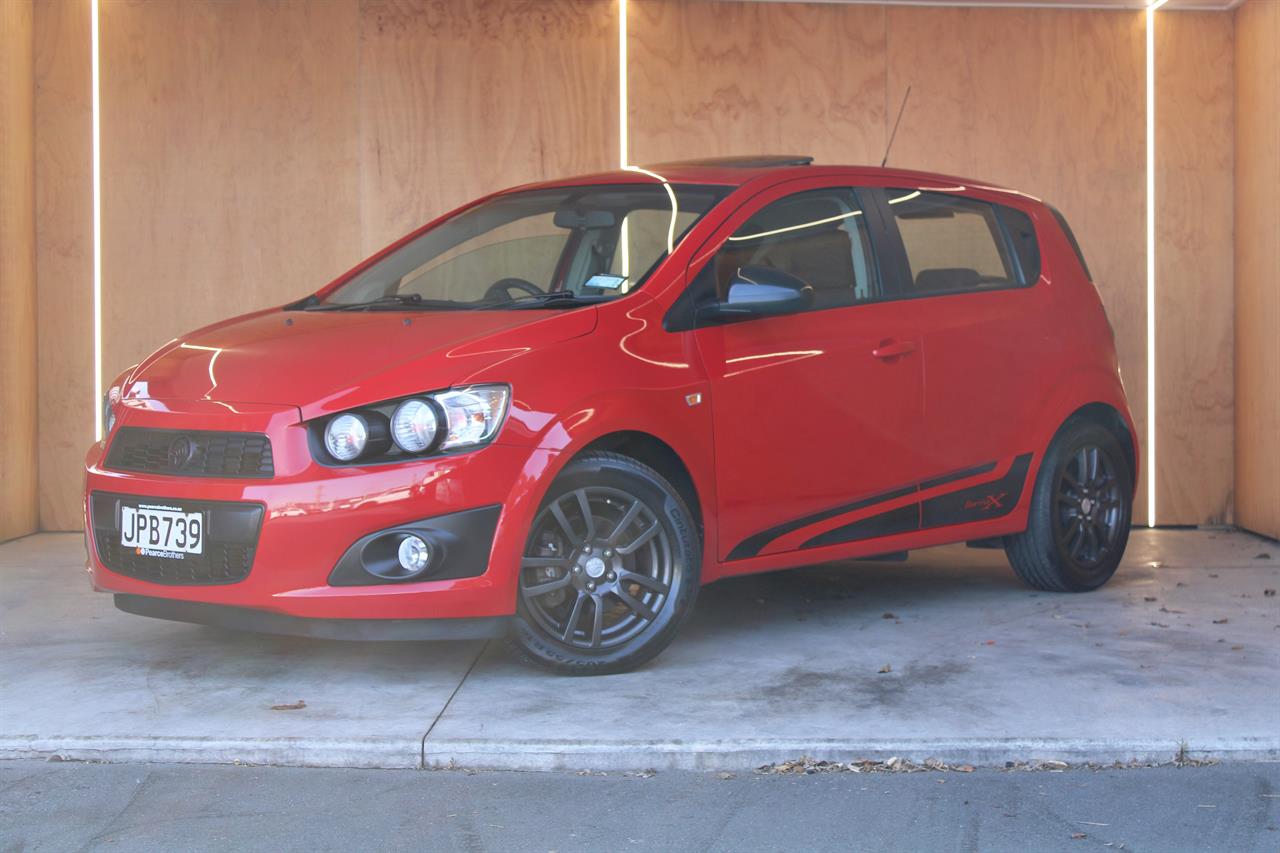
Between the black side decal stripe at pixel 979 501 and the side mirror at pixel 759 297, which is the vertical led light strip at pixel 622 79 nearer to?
the black side decal stripe at pixel 979 501

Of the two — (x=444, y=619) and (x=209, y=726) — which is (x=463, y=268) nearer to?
(x=444, y=619)

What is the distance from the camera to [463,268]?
583 cm

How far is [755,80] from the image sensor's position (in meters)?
8.63

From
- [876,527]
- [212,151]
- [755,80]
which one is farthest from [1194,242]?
[212,151]

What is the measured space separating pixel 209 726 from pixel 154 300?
15.0 ft

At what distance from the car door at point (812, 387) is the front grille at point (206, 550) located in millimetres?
1590

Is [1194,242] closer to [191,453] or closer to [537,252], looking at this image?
[537,252]

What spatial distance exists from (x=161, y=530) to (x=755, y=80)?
4991 mm

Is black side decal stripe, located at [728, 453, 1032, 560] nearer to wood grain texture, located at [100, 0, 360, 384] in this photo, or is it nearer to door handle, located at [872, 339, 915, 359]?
door handle, located at [872, 339, 915, 359]

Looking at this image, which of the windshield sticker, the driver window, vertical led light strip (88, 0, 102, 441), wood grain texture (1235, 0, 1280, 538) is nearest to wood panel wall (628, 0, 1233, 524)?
wood grain texture (1235, 0, 1280, 538)

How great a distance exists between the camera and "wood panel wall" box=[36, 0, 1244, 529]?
27.6 ft

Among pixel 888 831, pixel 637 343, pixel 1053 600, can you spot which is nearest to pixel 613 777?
pixel 888 831

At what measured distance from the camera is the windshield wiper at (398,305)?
5387 millimetres

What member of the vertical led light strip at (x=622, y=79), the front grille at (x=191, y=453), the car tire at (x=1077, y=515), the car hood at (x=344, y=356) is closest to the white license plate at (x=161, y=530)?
the front grille at (x=191, y=453)
